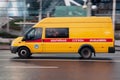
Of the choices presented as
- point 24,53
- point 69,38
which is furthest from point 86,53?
point 24,53

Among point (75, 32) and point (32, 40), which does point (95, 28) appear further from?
point (32, 40)

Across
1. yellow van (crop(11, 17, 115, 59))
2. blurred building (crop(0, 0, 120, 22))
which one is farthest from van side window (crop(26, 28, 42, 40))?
blurred building (crop(0, 0, 120, 22))

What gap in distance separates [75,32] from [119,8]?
46151 mm

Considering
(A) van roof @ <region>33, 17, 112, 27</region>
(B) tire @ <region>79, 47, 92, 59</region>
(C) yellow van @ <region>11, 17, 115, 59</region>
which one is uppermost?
(A) van roof @ <region>33, 17, 112, 27</region>

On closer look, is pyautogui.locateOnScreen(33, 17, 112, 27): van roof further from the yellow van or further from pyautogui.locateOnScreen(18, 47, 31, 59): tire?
pyautogui.locateOnScreen(18, 47, 31, 59): tire

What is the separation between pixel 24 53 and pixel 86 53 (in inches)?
121

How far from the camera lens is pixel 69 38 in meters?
21.8

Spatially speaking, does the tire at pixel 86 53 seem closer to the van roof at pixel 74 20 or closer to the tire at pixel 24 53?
the van roof at pixel 74 20

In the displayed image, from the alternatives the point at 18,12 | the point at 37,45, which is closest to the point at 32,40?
the point at 37,45

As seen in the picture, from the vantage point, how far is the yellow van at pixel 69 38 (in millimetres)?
21641

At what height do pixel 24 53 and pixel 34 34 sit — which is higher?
pixel 34 34

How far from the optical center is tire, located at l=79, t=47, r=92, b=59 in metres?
21.8

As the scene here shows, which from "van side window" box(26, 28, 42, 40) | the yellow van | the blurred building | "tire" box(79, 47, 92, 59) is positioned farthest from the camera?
the blurred building

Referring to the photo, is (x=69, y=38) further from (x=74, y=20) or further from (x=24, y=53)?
(x=24, y=53)
